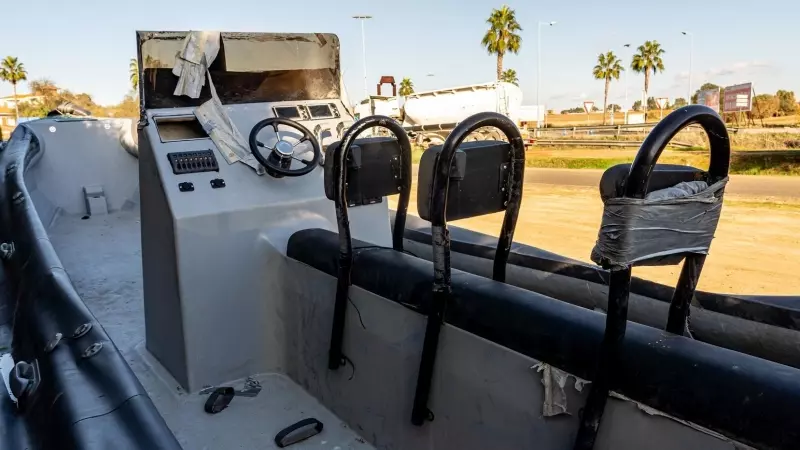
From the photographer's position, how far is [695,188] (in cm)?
140

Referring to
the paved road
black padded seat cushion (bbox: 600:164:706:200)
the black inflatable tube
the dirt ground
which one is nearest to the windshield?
the black inflatable tube

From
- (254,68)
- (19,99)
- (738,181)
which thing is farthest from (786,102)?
(19,99)

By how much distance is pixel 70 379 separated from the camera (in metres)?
1.81

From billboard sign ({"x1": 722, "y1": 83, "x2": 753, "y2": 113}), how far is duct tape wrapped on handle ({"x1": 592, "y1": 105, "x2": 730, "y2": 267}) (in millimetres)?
28438

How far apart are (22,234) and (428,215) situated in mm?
2468

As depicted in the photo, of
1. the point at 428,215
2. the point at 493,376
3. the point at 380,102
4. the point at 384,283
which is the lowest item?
the point at 493,376

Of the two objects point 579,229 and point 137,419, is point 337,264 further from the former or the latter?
point 579,229

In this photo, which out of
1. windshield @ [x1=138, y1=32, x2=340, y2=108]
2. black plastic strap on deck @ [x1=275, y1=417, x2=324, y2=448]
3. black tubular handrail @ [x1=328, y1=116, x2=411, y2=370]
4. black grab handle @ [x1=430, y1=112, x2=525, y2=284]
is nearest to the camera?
black grab handle @ [x1=430, y1=112, x2=525, y2=284]

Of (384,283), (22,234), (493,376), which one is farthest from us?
(22,234)

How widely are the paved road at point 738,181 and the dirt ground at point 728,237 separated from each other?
42.0 inches

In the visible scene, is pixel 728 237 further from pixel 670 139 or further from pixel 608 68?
pixel 608 68

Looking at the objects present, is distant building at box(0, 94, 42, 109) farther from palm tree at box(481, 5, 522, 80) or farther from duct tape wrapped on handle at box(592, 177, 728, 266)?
duct tape wrapped on handle at box(592, 177, 728, 266)

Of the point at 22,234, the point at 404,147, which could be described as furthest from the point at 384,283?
the point at 22,234

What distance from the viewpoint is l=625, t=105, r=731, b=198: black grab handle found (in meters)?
1.33
